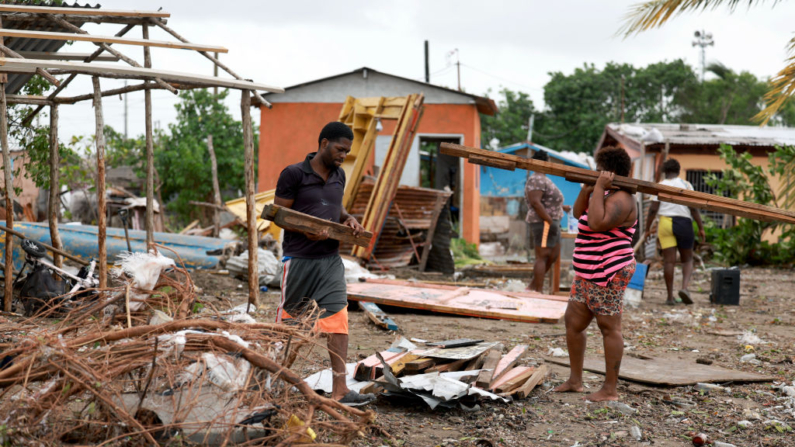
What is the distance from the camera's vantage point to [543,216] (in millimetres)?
8266

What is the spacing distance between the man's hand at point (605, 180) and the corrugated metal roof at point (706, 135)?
12.5 meters

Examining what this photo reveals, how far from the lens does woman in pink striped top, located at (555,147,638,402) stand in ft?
14.0

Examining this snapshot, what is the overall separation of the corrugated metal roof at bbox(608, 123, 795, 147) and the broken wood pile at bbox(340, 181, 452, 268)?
20.9 feet

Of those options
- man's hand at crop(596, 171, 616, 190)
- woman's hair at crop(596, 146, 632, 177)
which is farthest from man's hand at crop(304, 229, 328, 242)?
woman's hair at crop(596, 146, 632, 177)

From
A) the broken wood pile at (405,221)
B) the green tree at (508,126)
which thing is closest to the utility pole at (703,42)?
the green tree at (508,126)

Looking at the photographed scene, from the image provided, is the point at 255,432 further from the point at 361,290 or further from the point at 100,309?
the point at 361,290

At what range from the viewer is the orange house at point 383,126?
17828 millimetres

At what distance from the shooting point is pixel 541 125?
3828 cm

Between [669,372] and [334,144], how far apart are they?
3.07 meters

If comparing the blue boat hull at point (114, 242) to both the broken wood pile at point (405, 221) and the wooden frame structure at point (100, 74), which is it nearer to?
the wooden frame structure at point (100, 74)

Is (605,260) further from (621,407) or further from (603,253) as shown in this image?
(621,407)

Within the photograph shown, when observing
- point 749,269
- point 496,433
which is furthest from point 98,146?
point 749,269

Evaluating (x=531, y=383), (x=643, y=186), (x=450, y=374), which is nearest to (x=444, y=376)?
(x=450, y=374)

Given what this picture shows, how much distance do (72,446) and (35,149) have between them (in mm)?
6216
